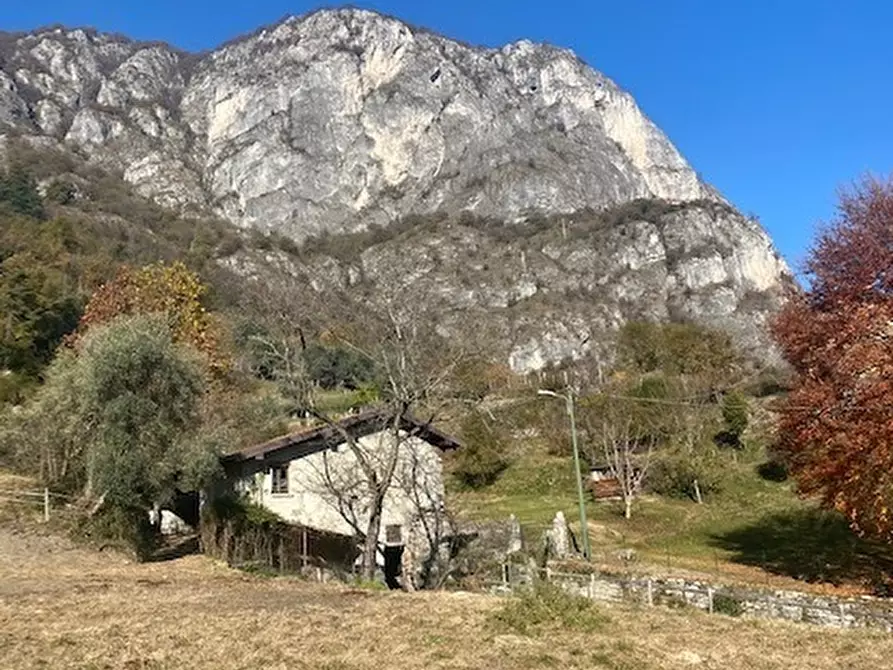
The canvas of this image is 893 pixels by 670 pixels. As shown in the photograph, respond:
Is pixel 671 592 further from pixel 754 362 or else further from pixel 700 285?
pixel 700 285

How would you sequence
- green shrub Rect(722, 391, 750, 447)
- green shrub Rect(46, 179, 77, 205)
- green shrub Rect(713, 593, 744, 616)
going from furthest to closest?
green shrub Rect(46, 179, 77, 205) → green shrub Rect(722, 391, 750, 447) → green shrub Rect(713, 593, 744, 616)

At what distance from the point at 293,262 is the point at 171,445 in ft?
334

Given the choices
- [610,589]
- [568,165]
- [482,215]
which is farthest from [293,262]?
[610,589]

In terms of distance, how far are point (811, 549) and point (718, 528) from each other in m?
6.96

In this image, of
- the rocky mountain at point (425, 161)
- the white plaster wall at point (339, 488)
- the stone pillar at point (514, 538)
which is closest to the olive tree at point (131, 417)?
the white plaster wall at point (339, 488)

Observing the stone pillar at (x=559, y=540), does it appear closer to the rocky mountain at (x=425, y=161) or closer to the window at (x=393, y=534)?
the window at (x=393, y=534)

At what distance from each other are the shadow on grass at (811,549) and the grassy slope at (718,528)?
0.11ft

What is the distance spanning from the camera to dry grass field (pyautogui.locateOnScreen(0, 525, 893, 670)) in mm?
10031

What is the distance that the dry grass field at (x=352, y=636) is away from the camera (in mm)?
10031

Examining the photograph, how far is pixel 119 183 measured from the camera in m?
146

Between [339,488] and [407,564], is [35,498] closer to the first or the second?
[339,488]

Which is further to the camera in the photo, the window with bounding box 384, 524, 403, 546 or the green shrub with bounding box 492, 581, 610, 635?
the window with bounding box 384, 524, 403, 546

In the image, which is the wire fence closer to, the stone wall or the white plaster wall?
the white plaster wall

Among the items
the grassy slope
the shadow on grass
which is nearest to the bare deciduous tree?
the grassy slope
